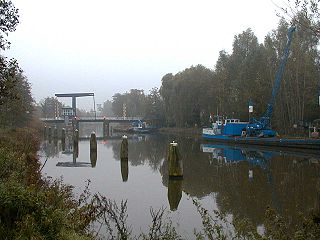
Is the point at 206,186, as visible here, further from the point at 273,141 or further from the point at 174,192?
the point at 273,141

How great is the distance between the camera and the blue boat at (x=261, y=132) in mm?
34338

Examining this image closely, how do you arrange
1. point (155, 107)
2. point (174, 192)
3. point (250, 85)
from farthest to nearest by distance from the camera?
point (155, 107) < point (250, 85) < point (174, 192)

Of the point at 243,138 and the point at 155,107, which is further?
the point at 155,107

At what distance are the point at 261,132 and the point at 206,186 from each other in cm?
2520

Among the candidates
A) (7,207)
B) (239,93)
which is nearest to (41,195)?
(7,207)

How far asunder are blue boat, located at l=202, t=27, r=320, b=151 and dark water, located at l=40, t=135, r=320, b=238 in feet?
25.1

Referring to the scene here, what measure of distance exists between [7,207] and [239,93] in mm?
47084

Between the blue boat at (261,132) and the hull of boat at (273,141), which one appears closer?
the hull of boat at (273,141)

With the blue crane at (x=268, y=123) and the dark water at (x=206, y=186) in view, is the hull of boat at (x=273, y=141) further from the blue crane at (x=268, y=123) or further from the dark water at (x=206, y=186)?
the dark water at (x=206, y=186)

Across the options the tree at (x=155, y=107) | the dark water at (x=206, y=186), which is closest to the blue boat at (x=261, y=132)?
the dark water at (x=206, y=186)

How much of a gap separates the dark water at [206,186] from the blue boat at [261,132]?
25.1 ft

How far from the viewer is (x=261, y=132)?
4056 cm

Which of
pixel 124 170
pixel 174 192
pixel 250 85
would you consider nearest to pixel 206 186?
pixel 174 192

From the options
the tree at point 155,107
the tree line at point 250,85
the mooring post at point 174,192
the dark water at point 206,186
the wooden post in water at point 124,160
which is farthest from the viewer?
the tree at point 155,107
